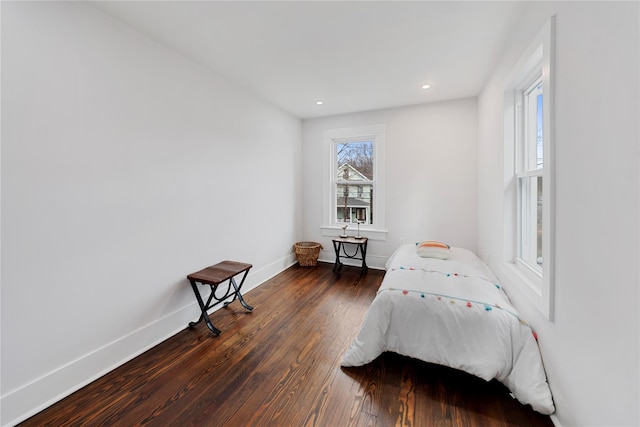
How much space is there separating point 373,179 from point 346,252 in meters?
1.28

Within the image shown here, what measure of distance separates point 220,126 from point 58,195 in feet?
5.16

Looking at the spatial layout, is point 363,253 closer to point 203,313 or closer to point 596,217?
point 203,313

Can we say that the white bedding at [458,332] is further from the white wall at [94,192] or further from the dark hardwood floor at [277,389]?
the white wall at [94,192]

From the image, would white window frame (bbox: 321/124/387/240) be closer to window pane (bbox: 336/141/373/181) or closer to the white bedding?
window pane (bbox: 336/141/373/181)

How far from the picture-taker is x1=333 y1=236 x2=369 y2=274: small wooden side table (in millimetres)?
4043

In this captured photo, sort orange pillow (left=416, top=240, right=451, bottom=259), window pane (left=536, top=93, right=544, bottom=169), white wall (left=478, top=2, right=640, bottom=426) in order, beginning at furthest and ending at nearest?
orange pillow (left=416, top=240, right=451, bottom=259) → window pane (left=536, top=93, right=544, bottom=169) → white wall (left=478, top=2, right=640, bottom=426)

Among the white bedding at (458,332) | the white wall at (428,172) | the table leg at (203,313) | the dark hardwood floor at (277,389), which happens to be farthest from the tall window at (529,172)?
the table leg at (203,313)

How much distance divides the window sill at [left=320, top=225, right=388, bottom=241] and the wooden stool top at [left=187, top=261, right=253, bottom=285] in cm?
204

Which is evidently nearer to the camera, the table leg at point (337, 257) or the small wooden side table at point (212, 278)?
the small wooden side table at point (212, 278)

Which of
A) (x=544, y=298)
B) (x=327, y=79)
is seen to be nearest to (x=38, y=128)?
(x=327, y=79)

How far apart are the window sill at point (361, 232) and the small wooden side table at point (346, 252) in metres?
0.10

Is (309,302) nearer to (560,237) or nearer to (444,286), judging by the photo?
(444,286)

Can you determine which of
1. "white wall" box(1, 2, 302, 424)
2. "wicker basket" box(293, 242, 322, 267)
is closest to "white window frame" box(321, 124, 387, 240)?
"wicker basket" box(293, 242, 322, 267)

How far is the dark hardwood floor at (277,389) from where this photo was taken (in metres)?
1.47
